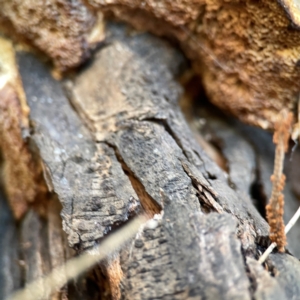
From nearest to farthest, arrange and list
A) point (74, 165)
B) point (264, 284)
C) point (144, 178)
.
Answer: point (264, 284)
point (144, 178)
point (74, 165)

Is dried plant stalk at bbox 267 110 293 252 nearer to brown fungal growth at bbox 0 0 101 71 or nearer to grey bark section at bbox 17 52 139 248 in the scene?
grey bark section at bbox 17 52 139 248

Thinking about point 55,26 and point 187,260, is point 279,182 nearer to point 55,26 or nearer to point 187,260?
point 187,260

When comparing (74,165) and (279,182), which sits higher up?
(279,182)

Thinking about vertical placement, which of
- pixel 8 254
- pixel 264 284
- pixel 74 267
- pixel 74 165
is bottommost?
pixel 8 254

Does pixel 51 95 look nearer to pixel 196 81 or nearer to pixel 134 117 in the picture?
pixel 134 117

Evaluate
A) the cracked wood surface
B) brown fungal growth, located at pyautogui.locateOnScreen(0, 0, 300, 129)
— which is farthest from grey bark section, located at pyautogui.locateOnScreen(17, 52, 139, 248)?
brown fungal growth, located at pyautogui.locateOnScreen(0, 0, 300, 129)

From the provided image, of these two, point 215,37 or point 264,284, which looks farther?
point 215,37

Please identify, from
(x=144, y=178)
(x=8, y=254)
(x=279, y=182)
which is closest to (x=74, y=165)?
(x=144, y=178)

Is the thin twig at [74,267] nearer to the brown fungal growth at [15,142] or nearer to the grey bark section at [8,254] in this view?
the grey bark section at [8,254]
